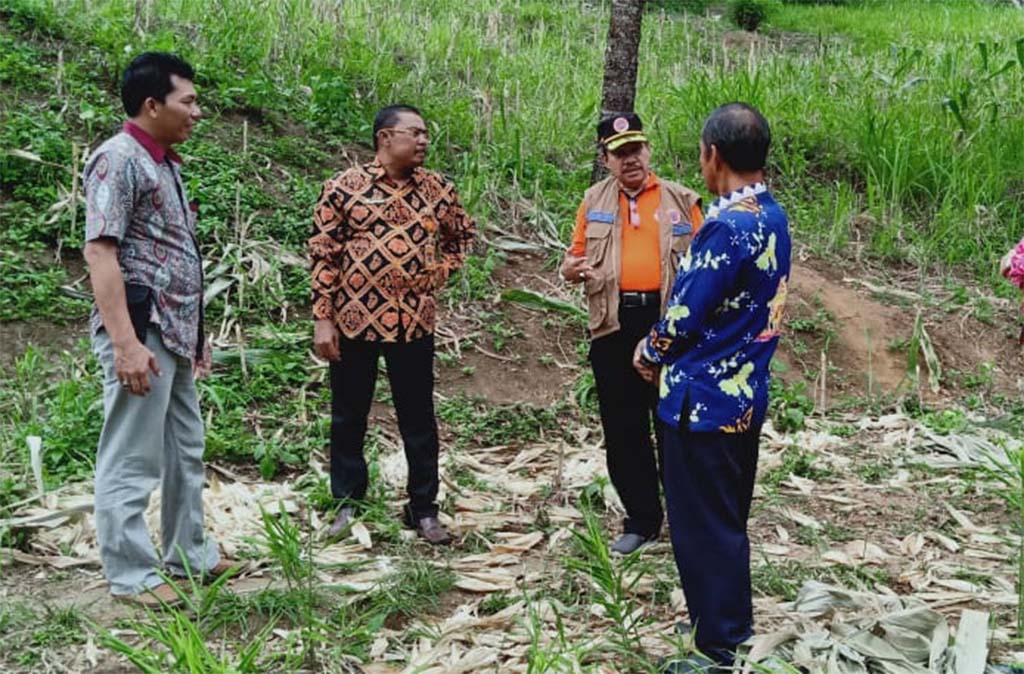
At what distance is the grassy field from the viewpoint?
3969 mm

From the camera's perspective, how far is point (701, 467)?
3.35 meters

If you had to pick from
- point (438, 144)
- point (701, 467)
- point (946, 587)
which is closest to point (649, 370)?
point (701, 467)

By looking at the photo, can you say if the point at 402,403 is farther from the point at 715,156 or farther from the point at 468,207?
the point at 468,207

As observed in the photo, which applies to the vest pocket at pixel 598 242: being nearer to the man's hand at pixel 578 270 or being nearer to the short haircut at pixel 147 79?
the man's hand at pixel 578 270

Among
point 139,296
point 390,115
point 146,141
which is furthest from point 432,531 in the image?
point 146,141

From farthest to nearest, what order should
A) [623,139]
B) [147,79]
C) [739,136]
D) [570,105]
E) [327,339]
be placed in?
[570,105]
[327,339]
[623,139]
[147,79]
[739,136]

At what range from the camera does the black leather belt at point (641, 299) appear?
4438 mm

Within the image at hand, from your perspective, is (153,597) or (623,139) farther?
(623,139)

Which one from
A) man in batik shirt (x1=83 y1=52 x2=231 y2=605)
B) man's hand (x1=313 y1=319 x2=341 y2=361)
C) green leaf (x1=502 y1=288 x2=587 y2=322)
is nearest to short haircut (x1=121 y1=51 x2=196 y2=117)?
man in batik shirt (x1=83 y1=52 x2=231 y2=605)

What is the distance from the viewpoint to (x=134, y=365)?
3.67 meters

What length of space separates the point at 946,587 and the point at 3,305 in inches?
191

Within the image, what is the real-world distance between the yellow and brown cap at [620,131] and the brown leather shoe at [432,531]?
1.67 meters

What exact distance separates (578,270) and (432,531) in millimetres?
1221

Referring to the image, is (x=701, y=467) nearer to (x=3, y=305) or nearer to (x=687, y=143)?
(x=3, y=305)
